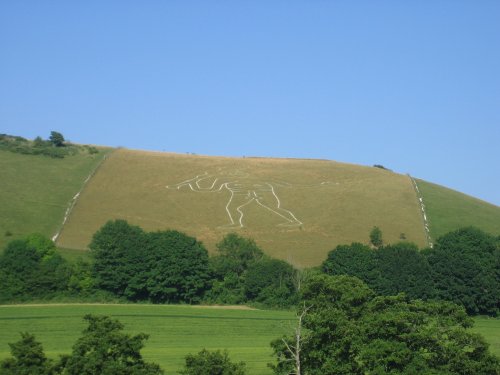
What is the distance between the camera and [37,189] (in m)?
124

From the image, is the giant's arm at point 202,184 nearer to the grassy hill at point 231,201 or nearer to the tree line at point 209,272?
the grassy hill at point 231,201

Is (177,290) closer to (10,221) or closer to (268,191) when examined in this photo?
(10,221)

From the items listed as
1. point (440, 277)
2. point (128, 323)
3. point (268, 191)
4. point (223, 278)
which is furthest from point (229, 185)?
point (128, 323)

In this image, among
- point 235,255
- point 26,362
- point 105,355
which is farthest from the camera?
point 235,255

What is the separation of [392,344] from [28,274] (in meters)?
51.7

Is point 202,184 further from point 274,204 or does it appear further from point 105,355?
point 105,355

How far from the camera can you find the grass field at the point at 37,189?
352 ft

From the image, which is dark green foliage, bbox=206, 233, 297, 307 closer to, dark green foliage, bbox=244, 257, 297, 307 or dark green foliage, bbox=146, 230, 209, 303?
dark green foliage, bbox=244, 257, 297, 307

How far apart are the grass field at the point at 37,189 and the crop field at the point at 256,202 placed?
2572 mm

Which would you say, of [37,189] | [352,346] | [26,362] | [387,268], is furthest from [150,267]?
[26,362]

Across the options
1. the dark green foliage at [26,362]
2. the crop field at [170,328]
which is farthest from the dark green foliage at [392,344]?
the dark green foliage at [26,362]

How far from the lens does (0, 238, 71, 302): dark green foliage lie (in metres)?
82.0

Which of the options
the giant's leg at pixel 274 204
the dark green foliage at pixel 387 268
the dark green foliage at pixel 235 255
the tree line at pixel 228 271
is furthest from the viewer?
the giant's leg at pixel 274 204

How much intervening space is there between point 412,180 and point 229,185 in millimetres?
30778
